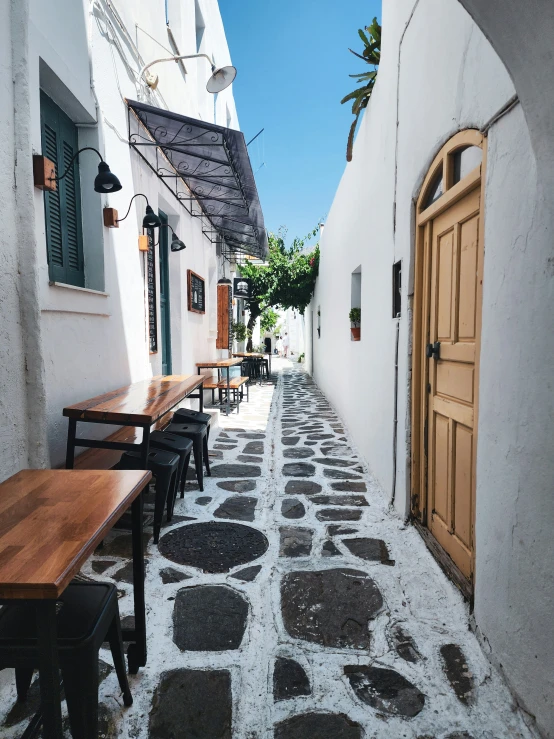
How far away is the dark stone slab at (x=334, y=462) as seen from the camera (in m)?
5.07

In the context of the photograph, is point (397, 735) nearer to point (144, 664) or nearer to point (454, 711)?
point (454, 711)

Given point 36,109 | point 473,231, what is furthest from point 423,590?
point 36,109

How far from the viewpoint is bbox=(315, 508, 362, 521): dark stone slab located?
359 centimetres

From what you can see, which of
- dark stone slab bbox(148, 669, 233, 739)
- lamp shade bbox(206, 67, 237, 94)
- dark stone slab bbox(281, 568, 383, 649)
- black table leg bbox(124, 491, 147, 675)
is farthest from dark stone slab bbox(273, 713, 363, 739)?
lamp shade bbox(206, 67, 237, 94)

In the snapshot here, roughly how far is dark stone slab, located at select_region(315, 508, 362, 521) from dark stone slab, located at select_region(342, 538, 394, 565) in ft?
1.20

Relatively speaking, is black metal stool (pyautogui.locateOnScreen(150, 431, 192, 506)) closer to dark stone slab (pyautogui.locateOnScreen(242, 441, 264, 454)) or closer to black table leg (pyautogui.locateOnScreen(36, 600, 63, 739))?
dark stone slab (pyautogui.locateOnScreen(242, 441, 264, 454))

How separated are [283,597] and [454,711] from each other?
40.2 inches

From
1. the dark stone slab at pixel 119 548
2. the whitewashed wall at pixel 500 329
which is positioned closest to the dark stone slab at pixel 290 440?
the whitewashed wall at pixel 500 329

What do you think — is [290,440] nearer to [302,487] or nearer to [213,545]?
[302,487]

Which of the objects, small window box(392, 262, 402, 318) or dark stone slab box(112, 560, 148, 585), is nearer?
dark stone slab box(112, 560, 148, 585)

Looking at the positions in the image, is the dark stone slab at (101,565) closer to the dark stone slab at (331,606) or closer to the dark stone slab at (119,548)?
the dark stone slab at (119,548)

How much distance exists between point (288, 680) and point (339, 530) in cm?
151

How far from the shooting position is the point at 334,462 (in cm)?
519

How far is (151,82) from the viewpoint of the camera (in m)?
5.34
